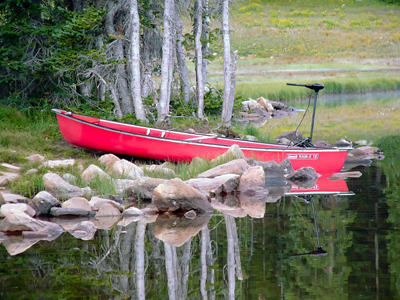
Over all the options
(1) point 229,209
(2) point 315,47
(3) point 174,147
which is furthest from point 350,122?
(2) point 315,47

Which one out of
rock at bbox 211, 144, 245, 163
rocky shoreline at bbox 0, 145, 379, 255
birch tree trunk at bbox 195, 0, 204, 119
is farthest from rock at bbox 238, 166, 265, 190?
birch tree trunk at bbox 195, 0, 204, 119

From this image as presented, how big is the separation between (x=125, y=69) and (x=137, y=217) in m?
7.93

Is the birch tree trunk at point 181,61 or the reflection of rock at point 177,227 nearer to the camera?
the reflection of rock at point 177,227

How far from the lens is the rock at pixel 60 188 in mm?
9508

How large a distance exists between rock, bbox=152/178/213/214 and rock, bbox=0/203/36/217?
1.85 meters

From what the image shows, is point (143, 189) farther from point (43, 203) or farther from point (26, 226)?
point (26, 226)

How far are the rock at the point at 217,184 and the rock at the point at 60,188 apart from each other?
6.26 ft

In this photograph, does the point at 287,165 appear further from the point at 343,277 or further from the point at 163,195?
the point at 343,277

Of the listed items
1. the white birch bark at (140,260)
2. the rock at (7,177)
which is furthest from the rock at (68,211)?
the rock at (7,177)

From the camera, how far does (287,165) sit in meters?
12.6

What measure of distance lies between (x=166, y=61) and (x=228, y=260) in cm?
850

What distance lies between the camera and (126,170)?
11.0m

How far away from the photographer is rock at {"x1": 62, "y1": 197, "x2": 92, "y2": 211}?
29.5ft

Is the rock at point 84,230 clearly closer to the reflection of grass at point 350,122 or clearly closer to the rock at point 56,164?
the rock at point 56,164
